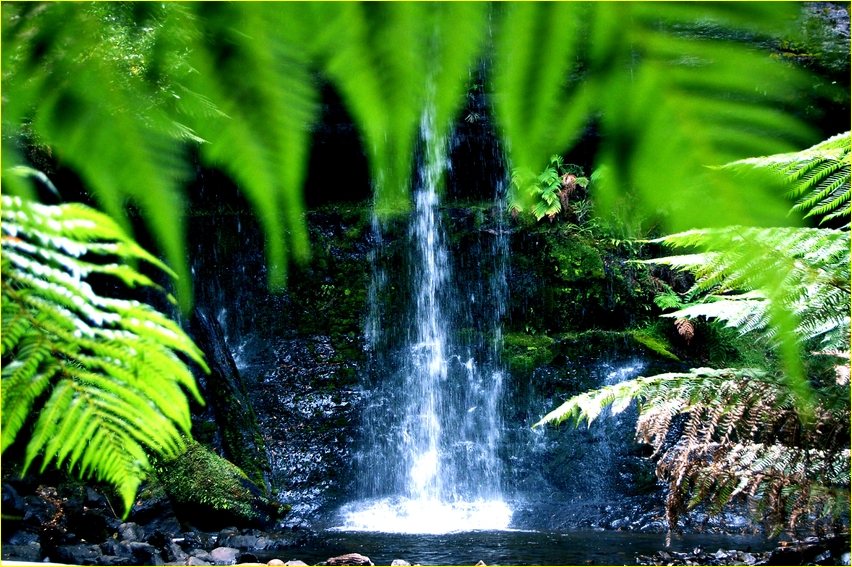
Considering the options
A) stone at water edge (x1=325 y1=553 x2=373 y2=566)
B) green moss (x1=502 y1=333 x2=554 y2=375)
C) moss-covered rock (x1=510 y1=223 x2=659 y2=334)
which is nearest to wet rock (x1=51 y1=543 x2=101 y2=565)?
stone at water edge (x1=325 y1=553 x2=373 y2=566)

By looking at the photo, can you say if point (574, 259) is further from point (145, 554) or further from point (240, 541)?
→ point (145, 554)

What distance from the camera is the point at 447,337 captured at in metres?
4.15

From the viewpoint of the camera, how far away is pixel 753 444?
1455 mm

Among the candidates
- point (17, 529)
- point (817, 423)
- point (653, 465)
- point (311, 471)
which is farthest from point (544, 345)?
point (17, 529)

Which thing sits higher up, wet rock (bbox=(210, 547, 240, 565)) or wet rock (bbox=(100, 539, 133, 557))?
wet rock (bbox=(100, 539, 133, 557))

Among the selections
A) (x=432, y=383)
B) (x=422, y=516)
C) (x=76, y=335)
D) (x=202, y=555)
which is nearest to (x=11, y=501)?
(x=202, y=555)

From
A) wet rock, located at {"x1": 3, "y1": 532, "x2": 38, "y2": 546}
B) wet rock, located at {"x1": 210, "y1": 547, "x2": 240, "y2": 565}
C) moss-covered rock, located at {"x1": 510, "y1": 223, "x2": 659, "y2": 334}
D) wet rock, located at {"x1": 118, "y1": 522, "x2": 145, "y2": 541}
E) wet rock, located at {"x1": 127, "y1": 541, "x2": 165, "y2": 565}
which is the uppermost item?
moss-covered rock, located at {"x1": 510, "y1": 223, "x2": 659, "y2": 334}

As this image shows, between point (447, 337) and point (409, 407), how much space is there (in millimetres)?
604

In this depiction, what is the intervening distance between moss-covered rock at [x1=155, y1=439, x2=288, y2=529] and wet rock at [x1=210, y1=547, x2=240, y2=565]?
14.2 inches

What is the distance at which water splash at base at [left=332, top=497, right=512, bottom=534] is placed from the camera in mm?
3029

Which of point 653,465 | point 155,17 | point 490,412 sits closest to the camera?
point 155,17

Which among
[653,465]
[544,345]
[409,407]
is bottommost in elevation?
[653,465]

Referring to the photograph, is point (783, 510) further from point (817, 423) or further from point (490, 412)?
point (490, 412)

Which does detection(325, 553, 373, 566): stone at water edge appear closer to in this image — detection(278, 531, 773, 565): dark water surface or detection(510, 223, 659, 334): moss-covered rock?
detection(278, 531, 773, 565): dark water surface
